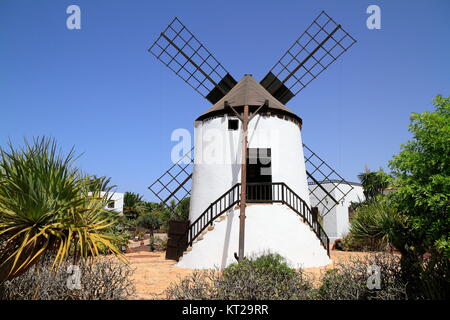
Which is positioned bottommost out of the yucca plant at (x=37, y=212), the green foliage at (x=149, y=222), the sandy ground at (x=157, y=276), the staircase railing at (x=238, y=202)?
the sandy ground at (x=157, y=276)

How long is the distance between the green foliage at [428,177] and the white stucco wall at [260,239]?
5.29 metres

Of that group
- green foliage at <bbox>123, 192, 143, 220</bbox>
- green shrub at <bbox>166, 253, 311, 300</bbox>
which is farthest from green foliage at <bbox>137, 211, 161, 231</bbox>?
green shrub at <bbox>166, 253, 311, 300</bbox>

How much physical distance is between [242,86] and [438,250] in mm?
10953

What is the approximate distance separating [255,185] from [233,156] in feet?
4.95

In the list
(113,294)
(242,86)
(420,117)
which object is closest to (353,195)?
(242,86)

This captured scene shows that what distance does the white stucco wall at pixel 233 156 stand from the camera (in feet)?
41.1

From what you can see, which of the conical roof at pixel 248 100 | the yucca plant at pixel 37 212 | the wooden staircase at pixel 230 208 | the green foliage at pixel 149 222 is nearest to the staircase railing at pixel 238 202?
the wooden staircase at pixel 230 208

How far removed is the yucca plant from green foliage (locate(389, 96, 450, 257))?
5530 mm

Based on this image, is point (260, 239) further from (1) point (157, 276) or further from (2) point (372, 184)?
(2) point (372, 184)

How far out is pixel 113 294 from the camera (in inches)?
222

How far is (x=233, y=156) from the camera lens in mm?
12508

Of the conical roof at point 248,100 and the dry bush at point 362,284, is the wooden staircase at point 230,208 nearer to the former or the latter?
the conical roof at point 248,100

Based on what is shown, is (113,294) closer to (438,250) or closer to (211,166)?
(438,250)

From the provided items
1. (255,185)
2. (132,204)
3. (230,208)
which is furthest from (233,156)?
(132,204)
